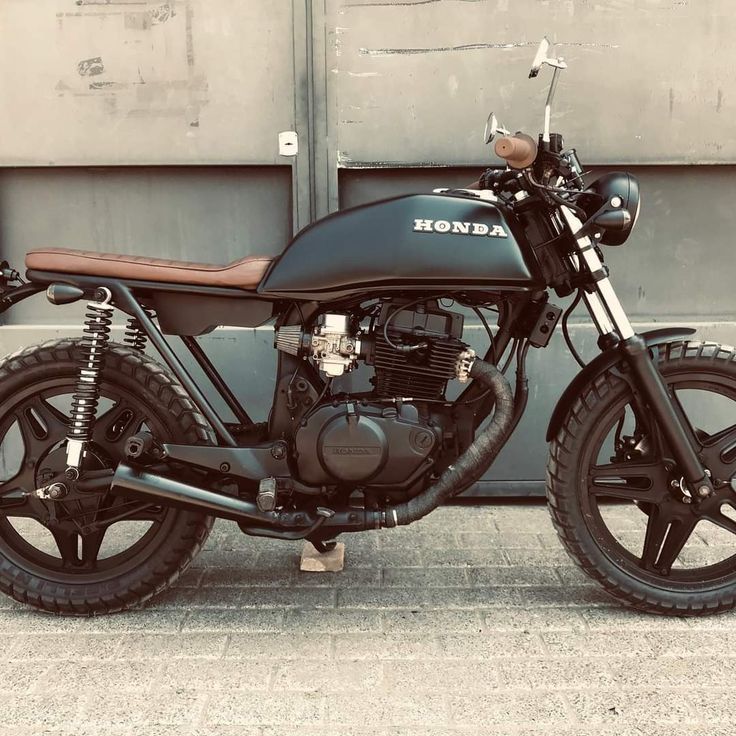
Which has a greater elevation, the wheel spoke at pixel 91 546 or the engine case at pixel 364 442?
the engine case at pixel 364 442

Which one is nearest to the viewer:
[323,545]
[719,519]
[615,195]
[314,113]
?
[615,195]

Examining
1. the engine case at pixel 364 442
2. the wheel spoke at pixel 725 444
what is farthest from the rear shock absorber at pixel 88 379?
the wheel spoke at pixel 725 444

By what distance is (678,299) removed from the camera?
3.81 metres

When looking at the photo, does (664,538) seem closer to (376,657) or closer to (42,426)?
(376,657)

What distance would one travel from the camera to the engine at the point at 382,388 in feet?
8.40

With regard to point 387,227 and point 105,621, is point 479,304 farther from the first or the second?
point 105,621

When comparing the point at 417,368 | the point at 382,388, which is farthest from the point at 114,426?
the point at 417,368

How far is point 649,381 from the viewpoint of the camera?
258 cm

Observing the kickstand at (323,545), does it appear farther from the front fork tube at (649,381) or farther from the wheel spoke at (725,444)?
the wheel spoke at (725,444)

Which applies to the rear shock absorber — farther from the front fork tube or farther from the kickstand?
the front fork tube

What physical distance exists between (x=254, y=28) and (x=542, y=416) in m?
2.27

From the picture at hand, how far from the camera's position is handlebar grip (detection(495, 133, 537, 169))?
2348mm

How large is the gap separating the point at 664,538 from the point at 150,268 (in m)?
2.03

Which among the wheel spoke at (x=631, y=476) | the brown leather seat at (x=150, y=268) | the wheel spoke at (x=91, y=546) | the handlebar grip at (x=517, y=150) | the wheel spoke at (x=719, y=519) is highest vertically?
the handlebar grip at (x=517, y=150)
